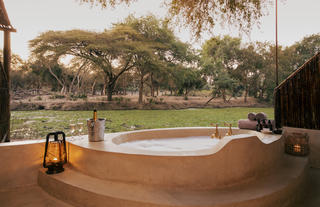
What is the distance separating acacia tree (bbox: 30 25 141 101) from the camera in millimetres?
7750

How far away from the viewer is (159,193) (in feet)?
4.77

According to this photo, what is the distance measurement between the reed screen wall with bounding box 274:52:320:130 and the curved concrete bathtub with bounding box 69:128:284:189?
159 centimetres

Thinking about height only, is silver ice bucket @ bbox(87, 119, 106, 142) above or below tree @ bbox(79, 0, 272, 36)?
below

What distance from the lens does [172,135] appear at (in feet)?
9.89

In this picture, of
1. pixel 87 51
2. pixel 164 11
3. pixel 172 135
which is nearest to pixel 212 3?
pixel 164 11

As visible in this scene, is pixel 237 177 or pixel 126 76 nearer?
pixel 237 177

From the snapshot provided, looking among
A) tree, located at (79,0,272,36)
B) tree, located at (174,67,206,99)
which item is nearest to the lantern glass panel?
tree, located at (79,0,272,36)

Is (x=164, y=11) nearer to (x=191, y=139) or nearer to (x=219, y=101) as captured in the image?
(x=191, y=139)

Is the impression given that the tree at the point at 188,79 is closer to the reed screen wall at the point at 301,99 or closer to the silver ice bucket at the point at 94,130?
the reed screen wall at the point at 301,99

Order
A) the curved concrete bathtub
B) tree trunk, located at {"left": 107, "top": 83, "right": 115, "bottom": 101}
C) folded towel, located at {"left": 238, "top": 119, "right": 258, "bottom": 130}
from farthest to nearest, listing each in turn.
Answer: tree trunk, located at {"left": 107, "top": 83, "right": 115, "bottom": 101}, folded towel, located at {"left": 238, "top": 119, "right": 258, "bottom": 130}, the curved concrete bathtub

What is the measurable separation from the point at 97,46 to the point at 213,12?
635cm

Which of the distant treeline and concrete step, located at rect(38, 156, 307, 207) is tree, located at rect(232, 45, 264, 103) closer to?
the distant treeline

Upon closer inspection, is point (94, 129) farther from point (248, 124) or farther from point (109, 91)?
point (109, 91)

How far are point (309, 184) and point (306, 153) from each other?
45cm
